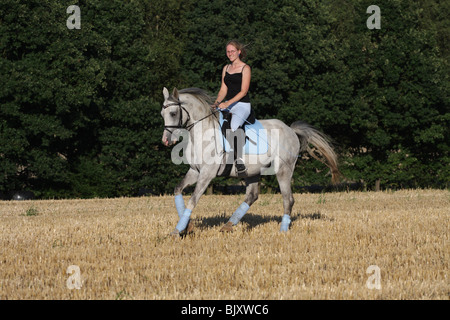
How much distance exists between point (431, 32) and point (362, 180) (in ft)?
37.5

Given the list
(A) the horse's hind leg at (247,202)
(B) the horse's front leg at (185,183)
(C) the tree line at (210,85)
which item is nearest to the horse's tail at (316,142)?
(A) the horse's hind leg at (247,202)

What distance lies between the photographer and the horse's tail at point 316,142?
43.2 ft

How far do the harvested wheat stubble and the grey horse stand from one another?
29.6 inches

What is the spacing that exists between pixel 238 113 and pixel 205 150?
993 millimetres

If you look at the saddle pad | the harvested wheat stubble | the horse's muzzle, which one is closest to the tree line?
the harvested wheat stubble

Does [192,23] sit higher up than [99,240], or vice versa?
[192,23]

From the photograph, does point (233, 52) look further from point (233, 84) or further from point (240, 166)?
point (240, 166)

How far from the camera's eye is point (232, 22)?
38.9m

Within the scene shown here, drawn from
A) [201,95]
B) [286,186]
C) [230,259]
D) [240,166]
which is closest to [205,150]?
[240,166]

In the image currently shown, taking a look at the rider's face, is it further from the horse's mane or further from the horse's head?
the horse's head

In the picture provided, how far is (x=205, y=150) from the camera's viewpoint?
1105 cm

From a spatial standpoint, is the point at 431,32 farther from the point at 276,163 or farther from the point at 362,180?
the point at 276,163

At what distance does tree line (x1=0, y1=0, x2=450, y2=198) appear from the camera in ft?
106

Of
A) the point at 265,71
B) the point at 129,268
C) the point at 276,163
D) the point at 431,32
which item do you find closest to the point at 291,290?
the point at 129,268
